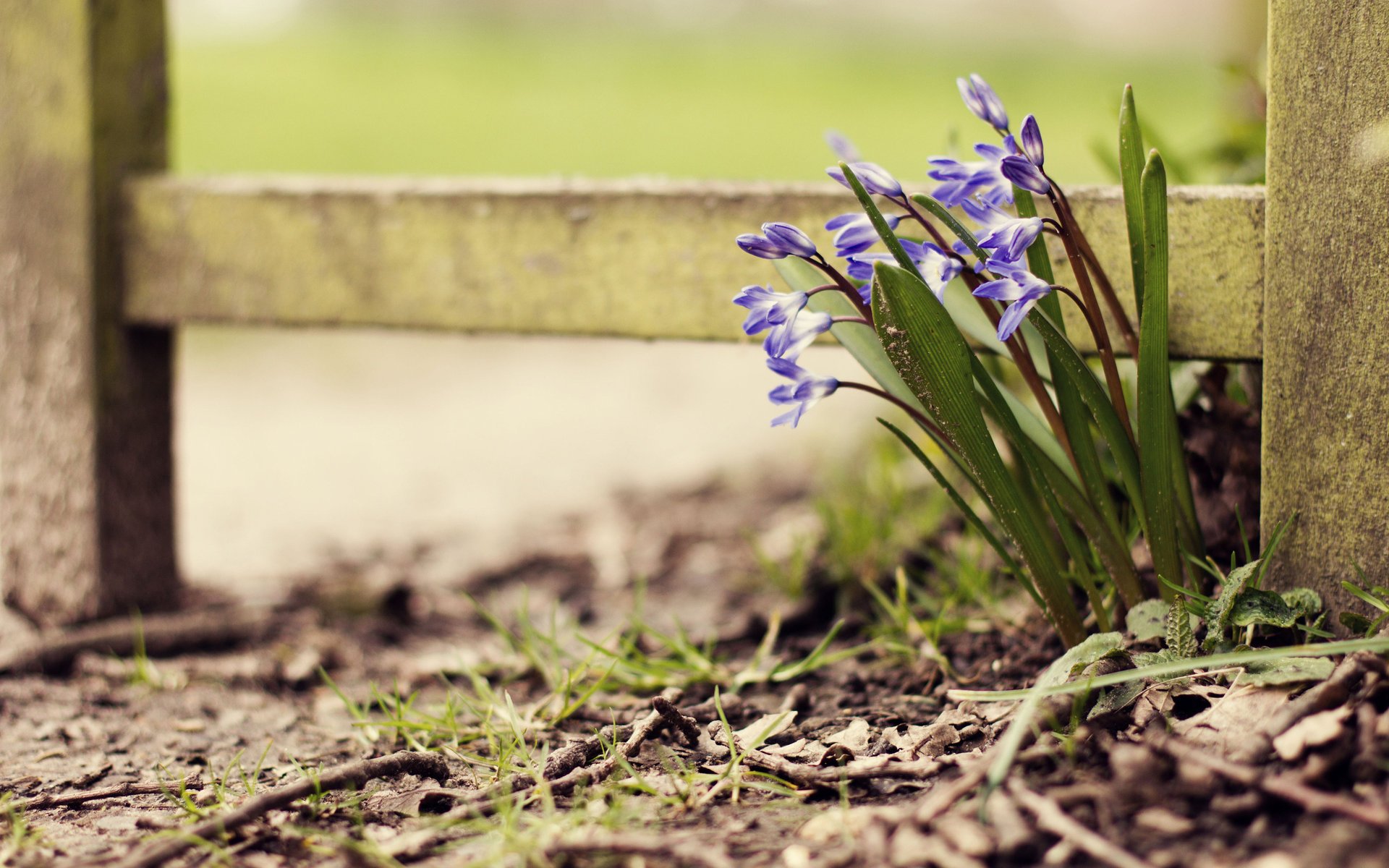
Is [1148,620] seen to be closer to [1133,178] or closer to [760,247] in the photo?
[1133,178]

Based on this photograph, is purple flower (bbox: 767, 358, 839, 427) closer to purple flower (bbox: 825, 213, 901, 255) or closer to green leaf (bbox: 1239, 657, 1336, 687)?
purple flower (bbox: 825, 213, 901, 255)

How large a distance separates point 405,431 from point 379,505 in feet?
3.02

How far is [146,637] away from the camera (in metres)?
1.89

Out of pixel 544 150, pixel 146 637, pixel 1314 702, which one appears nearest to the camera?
pixel 1314 702

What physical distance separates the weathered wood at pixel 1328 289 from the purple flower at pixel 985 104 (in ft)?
1.13

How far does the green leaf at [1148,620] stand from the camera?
1.29 meters

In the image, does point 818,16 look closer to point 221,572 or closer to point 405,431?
point 405,431

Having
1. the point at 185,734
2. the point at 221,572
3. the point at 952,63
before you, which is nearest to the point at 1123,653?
the point at 185,734

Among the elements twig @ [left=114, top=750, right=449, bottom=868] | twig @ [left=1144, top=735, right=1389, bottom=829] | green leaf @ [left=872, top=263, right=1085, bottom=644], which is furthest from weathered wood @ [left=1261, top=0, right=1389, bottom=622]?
twig @ [left=114, top=750, right=449, bottom=868]

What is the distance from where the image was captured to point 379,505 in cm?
314

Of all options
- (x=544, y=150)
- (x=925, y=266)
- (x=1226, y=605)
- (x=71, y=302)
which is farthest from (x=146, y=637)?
(x=544, y=150)

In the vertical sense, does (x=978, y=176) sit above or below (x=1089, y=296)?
above

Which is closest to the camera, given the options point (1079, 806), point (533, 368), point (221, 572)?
point (1079, 806)

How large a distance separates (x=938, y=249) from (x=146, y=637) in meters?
1.54
